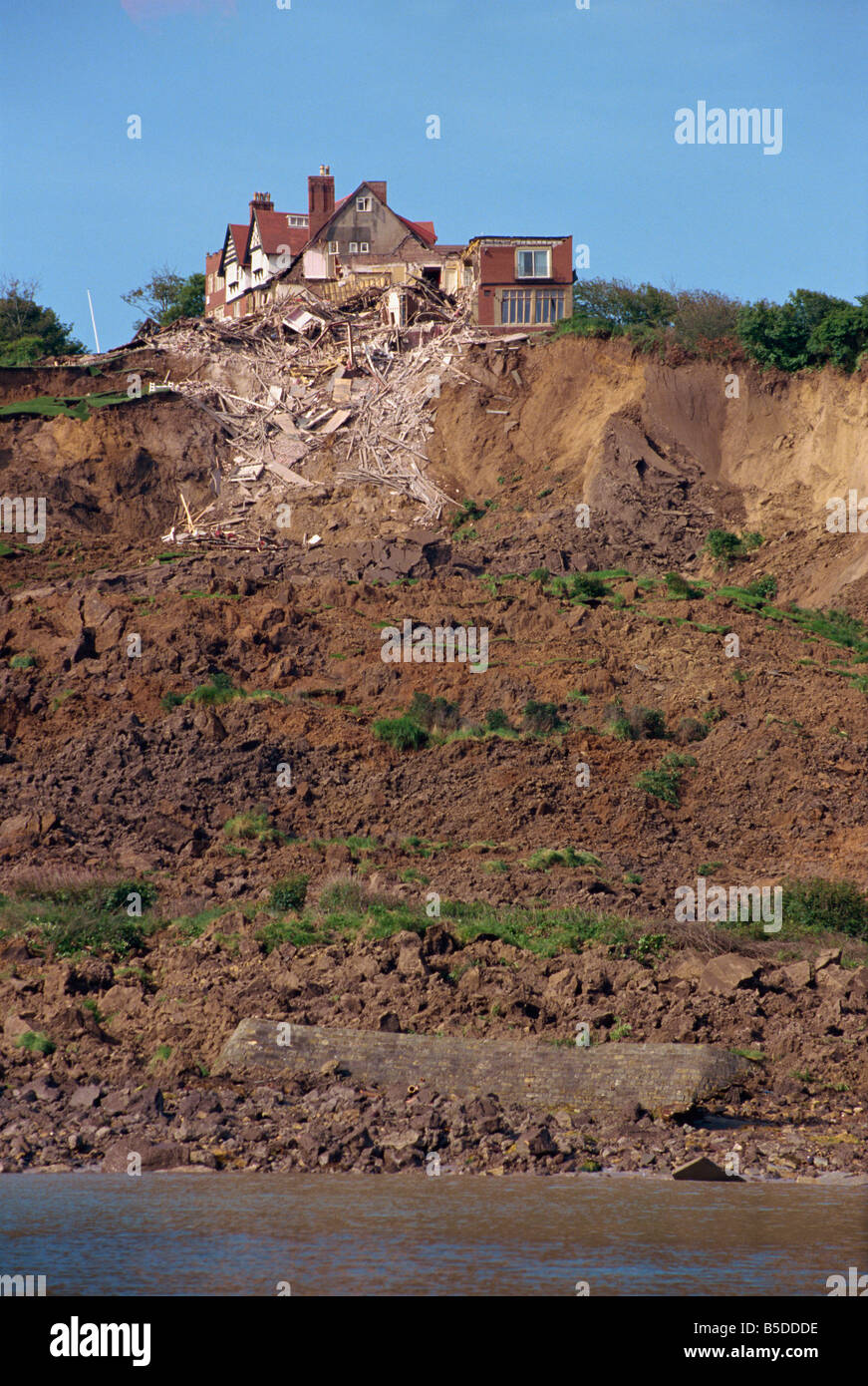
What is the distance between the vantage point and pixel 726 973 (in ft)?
47.2

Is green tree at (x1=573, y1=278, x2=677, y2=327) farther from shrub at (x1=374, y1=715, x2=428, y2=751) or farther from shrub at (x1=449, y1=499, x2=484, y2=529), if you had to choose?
shrub at (x1=374, y1=715, x2=428, y2=751)

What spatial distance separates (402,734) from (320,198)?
35.4 m

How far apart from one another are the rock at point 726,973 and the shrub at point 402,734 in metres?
8.85

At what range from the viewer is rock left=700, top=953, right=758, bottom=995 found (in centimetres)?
1426

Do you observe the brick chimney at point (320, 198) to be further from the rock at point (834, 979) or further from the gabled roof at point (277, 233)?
the rock at point (834, 979)

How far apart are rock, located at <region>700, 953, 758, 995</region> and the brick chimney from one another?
4284 centimetres

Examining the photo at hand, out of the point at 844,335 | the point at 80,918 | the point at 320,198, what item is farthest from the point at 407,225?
the point at 80,918

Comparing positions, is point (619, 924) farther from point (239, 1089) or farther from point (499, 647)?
point (499, 647)

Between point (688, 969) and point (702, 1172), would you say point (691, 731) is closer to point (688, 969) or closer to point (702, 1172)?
point (688, 969)

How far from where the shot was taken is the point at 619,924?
1614 cm

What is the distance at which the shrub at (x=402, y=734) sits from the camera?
2262cm
